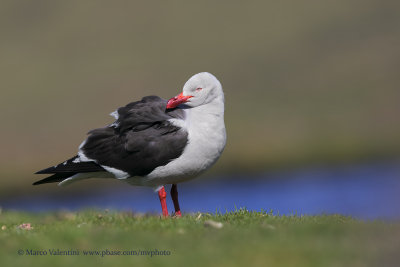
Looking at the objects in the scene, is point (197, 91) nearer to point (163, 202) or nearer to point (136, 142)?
point (136, 142)

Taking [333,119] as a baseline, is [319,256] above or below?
above

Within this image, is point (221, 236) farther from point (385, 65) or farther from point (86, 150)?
point (385, 65)

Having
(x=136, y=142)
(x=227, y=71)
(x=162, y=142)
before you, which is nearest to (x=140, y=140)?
(x=136, y=142)

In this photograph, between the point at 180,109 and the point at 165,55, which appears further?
the point at 165,55

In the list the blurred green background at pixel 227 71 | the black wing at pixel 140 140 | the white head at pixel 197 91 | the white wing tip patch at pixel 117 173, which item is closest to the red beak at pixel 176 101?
the white head at pixel 197 91

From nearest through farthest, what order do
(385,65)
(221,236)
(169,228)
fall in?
(221,236), (169,228), (385,65)

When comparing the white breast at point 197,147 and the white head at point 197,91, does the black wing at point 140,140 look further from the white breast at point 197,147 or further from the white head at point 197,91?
the white head at point 197,91

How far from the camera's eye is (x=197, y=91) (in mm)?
11805

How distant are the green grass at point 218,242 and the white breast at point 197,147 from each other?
96cm

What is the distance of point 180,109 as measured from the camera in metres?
12.0

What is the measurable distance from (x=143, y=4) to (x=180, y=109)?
62.4 m

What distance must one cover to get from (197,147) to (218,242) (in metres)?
3.16

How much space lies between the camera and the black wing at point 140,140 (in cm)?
1141

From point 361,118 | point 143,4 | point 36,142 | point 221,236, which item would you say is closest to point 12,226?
point 221,236
